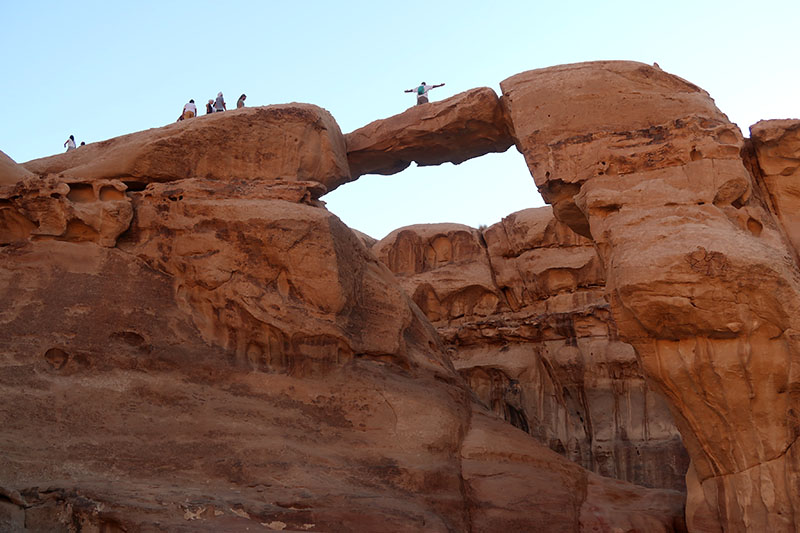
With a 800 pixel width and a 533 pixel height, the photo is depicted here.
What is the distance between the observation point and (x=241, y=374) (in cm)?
1097

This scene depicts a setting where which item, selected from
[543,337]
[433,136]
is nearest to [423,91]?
[433,136]

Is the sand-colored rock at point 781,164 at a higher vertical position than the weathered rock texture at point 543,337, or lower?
higher

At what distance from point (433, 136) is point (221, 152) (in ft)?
12.1

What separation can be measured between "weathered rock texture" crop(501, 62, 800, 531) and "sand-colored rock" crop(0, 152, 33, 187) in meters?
7.51

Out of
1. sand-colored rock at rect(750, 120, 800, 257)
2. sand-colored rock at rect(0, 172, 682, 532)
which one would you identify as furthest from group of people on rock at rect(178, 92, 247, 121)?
sand-colored rock at rect(750, 120, 800, 257)

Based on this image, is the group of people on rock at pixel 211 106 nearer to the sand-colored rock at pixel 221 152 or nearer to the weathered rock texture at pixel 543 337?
the sand-colored rock at pixel 221 152

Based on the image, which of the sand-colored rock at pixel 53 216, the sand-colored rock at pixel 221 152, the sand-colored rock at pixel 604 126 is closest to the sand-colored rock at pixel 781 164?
the sand-colored rock at pixel 604 126

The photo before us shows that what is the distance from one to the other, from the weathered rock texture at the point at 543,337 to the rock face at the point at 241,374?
22.3 ft

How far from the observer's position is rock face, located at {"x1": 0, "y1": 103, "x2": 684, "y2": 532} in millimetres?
8977

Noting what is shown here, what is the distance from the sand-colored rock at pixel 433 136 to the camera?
14.1m

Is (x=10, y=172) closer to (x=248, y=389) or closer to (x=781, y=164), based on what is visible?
(x=248, y=389)

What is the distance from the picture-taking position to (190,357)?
1086cm

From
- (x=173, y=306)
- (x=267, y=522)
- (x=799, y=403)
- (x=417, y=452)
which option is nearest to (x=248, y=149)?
(x=173, y=306)

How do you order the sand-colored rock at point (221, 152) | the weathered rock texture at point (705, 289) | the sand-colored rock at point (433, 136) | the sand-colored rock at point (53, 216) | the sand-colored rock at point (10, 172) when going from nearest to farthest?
the weathered rock texture at point (705, 289) < the sand-colored rock at point (53, 216) < the sand-colored rock at point (10, 172) < the sand-colored rock at point (221, 152) < the sand-colored rock at point (433, 136)
